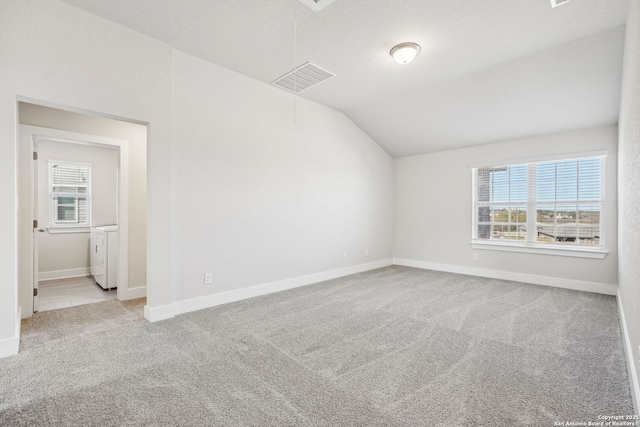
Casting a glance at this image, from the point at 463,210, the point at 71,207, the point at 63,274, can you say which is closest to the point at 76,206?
the point at 71,207

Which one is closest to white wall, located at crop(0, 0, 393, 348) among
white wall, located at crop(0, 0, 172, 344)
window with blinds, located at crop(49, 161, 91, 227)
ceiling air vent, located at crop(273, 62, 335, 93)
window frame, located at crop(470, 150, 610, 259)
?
white wall, located at crop(0, 0, 172, 344)

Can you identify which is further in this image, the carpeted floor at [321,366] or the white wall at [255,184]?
the white wall at [255,184]

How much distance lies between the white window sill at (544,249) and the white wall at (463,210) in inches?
2.7

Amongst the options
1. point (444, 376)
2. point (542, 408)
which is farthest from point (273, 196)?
point (542, 408)

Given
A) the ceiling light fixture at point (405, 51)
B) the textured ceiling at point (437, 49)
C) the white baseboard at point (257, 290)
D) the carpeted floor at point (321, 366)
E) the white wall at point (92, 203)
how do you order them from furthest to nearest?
the white wall at point (92, 203) → the white baseboard at point (257, 290) → the ceiling light fixture at point (405, 51) → the textured ceiling at point (437, 49) → the carpeted floor at point (321, 366)

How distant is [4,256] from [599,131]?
6.99 metres

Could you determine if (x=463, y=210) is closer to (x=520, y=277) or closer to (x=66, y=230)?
(x=520, y=277)

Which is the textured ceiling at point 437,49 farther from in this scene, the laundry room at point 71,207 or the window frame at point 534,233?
the laundry room at point 71,207

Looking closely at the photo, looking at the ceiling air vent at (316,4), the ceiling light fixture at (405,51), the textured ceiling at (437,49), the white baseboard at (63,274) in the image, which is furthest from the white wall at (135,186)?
the ceiling light fixture at (405,51)

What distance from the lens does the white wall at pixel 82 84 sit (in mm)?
2342

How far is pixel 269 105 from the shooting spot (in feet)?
13.8

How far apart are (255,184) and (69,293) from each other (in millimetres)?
3113

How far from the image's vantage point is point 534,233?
4980mm

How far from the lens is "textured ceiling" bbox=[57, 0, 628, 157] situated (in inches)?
103
